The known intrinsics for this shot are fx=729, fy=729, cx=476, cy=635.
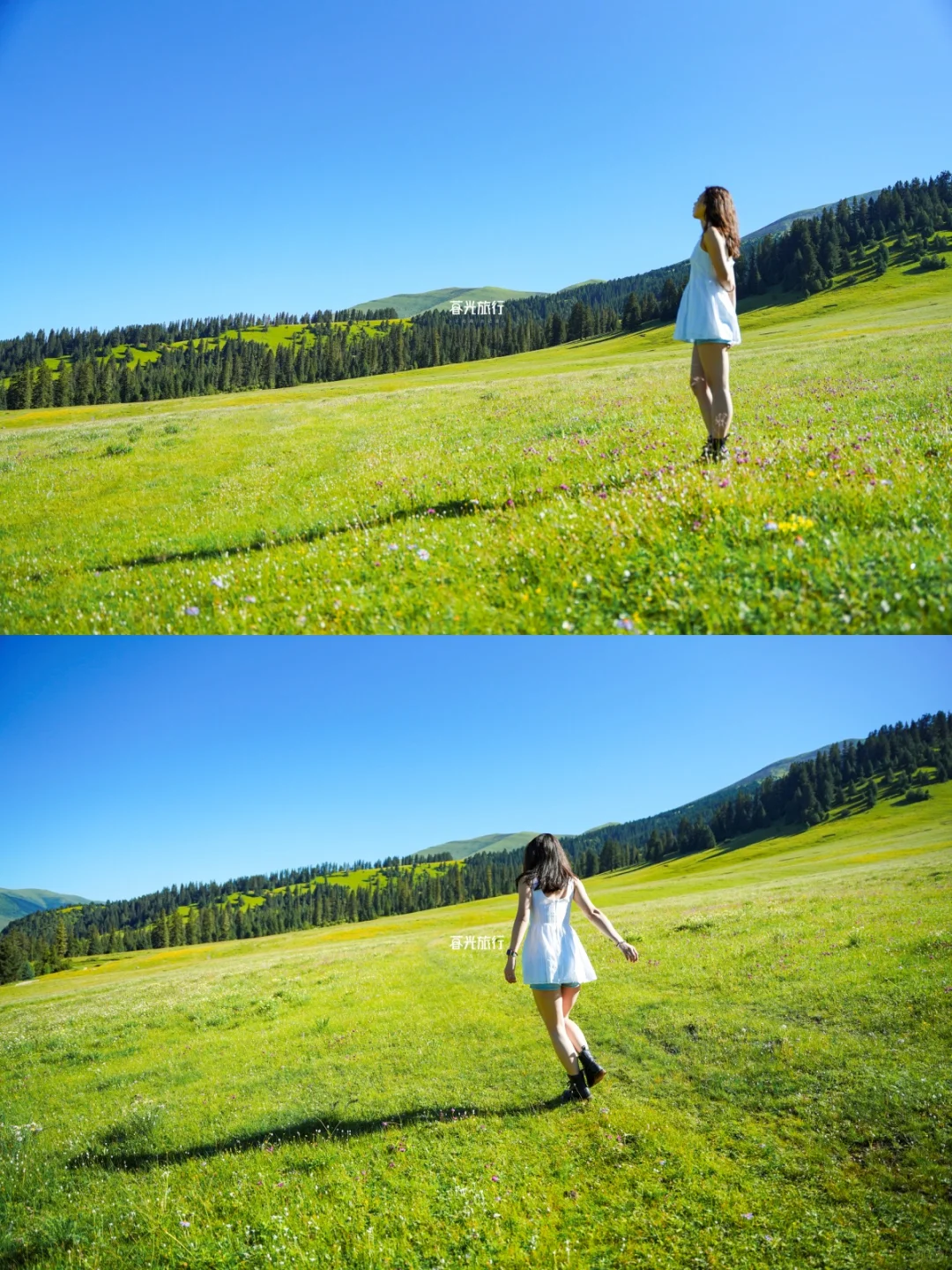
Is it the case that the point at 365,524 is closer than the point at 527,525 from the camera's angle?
No

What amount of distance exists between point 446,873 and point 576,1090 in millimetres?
27259

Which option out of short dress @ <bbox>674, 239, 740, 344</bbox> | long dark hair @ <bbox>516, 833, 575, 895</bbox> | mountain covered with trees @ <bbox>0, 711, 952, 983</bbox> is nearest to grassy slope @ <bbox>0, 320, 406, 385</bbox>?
mountain covered with trees @ <bbox>0, 711, 952, 983</bbox>

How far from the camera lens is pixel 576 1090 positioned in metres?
7.82

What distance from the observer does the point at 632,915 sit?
1511 centimetres

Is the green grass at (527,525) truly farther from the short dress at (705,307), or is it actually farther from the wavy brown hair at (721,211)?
the wavy brown hair at (721,211)


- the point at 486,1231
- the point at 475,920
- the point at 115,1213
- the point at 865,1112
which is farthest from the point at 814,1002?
the point at 475,920

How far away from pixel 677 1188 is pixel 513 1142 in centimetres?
170

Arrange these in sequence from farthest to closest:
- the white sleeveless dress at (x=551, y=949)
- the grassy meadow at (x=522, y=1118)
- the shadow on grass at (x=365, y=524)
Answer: the shadow on grass at (x=365, y=524), the white sleeveless dress at (x=551, y=949), the grassy meadow at (x=522, y=1118)

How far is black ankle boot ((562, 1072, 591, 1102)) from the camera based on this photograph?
7.64 m

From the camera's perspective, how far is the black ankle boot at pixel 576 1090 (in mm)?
7642

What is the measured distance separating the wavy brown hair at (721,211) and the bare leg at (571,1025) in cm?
822

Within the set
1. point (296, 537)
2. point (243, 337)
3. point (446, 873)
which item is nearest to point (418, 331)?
Result: point (243, 337)

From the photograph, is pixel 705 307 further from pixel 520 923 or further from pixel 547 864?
pixel 520 923

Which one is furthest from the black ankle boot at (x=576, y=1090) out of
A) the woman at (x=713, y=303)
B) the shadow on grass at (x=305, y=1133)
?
the woman at (x=713, y=303)
